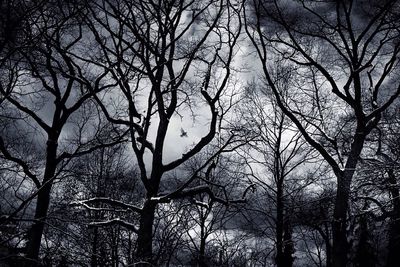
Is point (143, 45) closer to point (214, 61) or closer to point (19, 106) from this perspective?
point (214, 61)

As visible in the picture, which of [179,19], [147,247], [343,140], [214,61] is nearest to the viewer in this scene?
[147,247]

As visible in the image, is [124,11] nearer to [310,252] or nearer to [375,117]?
[375,117]

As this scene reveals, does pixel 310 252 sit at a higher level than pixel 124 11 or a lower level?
lower

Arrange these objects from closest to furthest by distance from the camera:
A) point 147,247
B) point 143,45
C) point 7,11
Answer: point 7,11, point 147,247, point 143,45

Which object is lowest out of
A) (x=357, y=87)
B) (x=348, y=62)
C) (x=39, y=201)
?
(x=39, y=201)

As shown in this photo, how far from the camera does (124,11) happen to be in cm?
1120

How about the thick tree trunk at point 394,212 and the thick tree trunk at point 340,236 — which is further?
the thick tree trunk at point 340,236

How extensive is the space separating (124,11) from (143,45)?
50.9 inches

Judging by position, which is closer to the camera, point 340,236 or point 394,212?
point 394,212

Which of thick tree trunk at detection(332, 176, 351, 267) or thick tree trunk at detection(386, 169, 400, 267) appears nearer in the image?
thick tree trunk at detection(386, 169, 400, 267)

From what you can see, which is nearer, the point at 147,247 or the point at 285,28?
the point at 147,247

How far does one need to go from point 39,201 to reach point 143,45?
6.16 metres

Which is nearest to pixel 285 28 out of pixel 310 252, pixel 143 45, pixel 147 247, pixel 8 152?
pixel 143 45

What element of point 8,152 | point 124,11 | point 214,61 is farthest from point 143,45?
point 8,152
